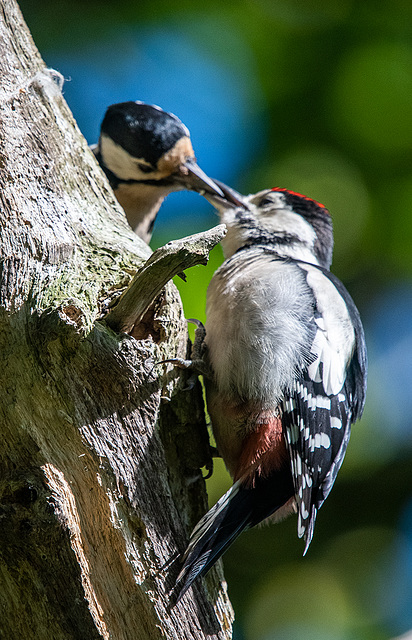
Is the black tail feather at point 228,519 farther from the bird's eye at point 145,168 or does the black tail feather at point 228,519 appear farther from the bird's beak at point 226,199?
the bird's eye at point 145,168

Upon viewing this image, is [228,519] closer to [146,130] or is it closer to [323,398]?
[323,398]

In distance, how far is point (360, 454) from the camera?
269 centimetres

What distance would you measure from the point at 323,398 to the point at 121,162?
4.69 ft

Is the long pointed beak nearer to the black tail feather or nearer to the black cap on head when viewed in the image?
the black cap on head

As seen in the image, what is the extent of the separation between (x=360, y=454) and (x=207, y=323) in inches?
40.4

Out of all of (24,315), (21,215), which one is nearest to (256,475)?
(24,315)

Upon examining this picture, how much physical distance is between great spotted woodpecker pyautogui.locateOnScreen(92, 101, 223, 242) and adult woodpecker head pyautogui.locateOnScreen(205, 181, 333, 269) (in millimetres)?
123

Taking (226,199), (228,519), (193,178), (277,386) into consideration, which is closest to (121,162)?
(193,178)

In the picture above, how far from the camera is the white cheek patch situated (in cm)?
274

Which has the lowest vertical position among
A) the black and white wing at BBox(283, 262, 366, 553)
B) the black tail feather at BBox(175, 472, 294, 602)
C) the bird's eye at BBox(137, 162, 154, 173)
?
the black tail feather at BBox(175, 472, 294, 602)

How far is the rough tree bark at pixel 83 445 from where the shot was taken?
138cm

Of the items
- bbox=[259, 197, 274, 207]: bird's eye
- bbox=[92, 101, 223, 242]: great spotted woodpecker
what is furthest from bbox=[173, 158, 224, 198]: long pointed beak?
bbox=[259, 197, 274, 207]: bird's eye

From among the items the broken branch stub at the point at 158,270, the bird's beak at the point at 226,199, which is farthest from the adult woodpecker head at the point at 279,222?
the broken branch stub at the point at 158,270

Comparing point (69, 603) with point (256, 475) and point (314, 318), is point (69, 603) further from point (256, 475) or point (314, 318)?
point (314, 318)
